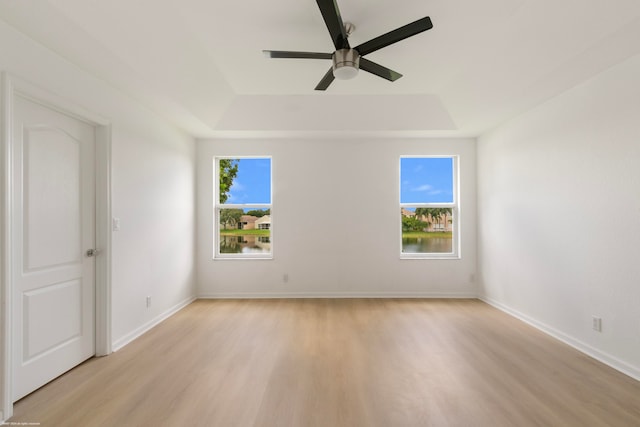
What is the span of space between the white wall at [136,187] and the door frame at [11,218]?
71 mm

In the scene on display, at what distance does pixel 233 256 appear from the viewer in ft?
15.3

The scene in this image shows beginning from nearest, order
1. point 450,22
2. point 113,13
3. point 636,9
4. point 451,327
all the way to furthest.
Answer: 1. point 636,9
2. point 113,13
3. point 450,22
4. point 451,327

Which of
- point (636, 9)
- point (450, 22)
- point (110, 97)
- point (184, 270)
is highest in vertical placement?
point (450, 22)

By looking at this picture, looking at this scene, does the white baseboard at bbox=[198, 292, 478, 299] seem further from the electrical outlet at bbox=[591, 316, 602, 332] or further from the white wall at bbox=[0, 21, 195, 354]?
the electrical outlet at bbox=[591, 316, 602, 332]

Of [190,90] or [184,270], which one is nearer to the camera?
[190,90]

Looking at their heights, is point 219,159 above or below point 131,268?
above

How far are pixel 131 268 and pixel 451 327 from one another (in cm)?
352

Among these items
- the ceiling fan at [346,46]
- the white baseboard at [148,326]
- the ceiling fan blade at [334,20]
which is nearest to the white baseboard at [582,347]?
the ceiling fan at [346,46]

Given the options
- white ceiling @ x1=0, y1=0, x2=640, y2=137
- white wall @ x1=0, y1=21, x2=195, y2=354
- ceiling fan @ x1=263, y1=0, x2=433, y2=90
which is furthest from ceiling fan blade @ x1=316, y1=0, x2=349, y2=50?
white wall @ x1=0, y1=21, x2=195, y2=354

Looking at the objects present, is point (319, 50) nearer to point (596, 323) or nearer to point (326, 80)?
point (326, 80)

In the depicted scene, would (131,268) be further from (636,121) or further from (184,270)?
(636,121)

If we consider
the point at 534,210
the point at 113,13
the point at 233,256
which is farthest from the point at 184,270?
the point at 534,210

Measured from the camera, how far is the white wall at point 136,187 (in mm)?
2139

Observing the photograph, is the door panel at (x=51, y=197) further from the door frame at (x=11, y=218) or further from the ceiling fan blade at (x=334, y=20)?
the ceiling fan blade at (x=334, y=20)
